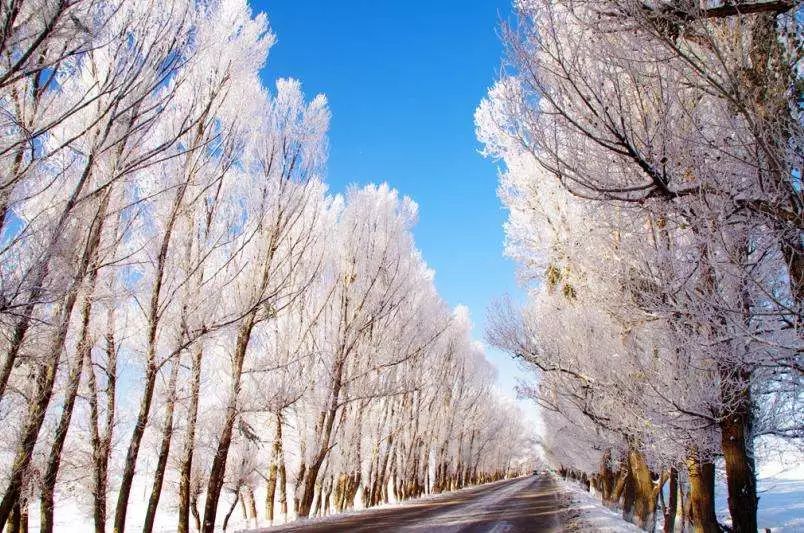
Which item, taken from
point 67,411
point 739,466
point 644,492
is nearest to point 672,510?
point 644,492

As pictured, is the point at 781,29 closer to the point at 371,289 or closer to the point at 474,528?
the point at 474,528

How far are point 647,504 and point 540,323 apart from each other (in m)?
5.93

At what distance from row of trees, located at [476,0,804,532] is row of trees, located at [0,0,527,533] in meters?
3.54

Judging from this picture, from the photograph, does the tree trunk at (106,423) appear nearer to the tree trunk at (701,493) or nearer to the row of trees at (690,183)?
the row of trees at (690,183)

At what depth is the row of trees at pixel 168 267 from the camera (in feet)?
13.5

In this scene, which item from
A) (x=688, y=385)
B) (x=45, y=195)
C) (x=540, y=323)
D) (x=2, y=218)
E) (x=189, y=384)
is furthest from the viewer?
(x=540, y=323)

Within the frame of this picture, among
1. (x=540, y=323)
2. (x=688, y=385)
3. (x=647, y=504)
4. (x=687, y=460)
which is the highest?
(x=540, y=323)

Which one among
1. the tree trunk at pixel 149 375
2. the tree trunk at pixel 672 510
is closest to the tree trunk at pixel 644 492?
the tree trunk at pixel 672 510

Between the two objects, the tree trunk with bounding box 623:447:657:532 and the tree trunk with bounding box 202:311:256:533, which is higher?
the tree trunk with bounding box 202:311:256:533

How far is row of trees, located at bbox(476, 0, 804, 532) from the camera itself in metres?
3.83

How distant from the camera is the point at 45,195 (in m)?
6.14

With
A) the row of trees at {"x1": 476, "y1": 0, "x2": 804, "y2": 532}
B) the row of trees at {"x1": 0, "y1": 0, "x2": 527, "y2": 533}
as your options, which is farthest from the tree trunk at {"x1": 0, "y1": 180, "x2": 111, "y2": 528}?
the row of trees at {"x1": 476, "y1": 0, "x2": 804, "y2": 532}

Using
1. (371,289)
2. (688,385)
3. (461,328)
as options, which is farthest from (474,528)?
(461,328)

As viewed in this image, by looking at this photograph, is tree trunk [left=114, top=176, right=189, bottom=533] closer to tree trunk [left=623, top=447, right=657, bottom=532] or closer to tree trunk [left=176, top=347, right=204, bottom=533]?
tree trunk [left=176, top=347, right=204, bottom=533]
